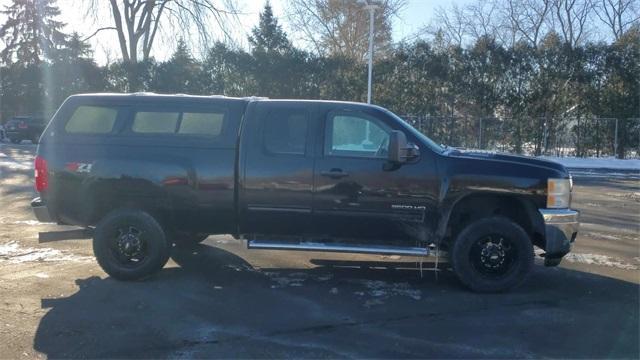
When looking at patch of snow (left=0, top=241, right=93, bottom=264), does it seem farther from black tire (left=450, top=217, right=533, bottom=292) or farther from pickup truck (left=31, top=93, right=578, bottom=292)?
black tire (left=450, top=217, right=533, bottom=292)

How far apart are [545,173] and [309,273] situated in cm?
284

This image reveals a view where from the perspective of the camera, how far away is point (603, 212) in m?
12.5

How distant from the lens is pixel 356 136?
6887 millimetres

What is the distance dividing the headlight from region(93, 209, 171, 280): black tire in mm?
4110

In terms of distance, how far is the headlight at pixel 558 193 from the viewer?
258 inches

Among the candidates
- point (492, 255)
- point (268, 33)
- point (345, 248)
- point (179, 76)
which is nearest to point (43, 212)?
point (345, 248)

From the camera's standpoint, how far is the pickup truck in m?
6.61

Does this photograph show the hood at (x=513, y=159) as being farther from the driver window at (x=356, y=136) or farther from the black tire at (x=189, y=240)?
the black tire at (x=189, y=240)

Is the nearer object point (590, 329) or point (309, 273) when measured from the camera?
point (590, 329)

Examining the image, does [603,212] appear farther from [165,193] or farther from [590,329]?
[165,193]

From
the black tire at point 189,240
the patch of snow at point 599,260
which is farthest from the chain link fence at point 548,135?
the black tire at point 189,240

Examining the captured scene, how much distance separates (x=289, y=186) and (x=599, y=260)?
14.2ft

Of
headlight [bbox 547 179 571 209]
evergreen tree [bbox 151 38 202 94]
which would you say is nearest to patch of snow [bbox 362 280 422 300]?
headlight [bbox 547 179 571 209]

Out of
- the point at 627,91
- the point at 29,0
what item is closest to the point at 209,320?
the point at 627,91
